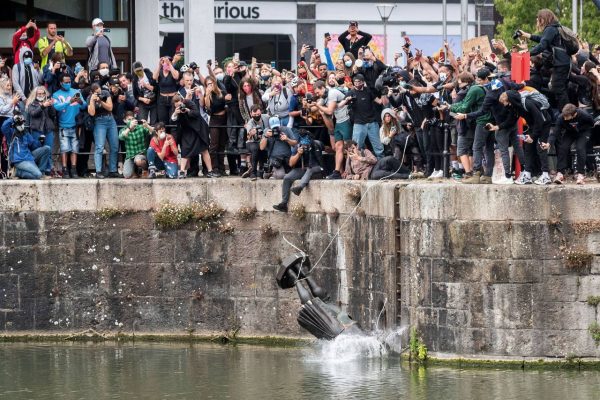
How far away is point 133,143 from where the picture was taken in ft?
98.2

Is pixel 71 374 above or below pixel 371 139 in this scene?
below

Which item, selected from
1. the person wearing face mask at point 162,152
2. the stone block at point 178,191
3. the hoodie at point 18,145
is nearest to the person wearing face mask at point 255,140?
the stone block at point 178,191

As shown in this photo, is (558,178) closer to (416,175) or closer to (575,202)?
(575,202)

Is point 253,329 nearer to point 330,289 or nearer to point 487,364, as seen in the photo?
point 330,289

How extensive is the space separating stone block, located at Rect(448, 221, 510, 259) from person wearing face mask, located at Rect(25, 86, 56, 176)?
30.5ft

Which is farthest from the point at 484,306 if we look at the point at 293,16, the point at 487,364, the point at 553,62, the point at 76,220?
the point at 293,16

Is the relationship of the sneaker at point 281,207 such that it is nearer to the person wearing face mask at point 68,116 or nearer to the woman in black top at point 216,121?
the woman in black top at point 216,121

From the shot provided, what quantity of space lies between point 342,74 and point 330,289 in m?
4.25

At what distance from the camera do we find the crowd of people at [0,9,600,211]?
25.1m

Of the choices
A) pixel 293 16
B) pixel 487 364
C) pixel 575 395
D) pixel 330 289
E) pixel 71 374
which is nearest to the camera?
pixel 575 395

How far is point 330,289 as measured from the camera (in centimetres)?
2788

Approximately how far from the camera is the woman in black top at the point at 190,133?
95.8 feet

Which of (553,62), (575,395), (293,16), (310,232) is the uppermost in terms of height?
(293,16)

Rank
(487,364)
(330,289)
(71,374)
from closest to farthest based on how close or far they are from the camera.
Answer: (487,364) < (71,374) < (330,289)
